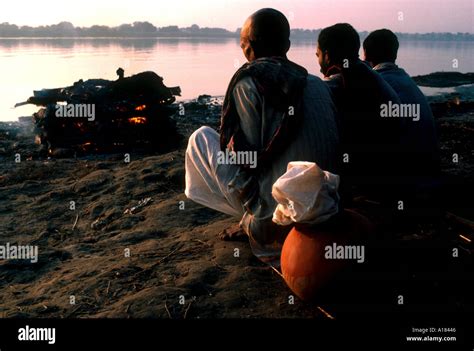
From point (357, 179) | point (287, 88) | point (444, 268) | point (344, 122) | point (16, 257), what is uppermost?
point (287, 88)

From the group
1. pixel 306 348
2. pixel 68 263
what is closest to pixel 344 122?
pixel 306 348

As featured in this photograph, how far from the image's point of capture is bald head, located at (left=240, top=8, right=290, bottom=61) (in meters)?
4.13

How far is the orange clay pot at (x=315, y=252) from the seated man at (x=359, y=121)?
816 mm

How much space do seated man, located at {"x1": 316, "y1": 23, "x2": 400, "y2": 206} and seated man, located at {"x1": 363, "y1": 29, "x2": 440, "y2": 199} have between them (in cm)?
25

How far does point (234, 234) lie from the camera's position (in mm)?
4793

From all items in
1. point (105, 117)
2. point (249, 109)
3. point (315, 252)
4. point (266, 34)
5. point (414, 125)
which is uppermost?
point (266, 34)

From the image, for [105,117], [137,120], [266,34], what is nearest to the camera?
[266,34]

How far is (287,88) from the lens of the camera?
3.93 m

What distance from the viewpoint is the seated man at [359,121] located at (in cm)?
436

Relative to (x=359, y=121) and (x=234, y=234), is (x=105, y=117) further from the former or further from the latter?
(x=359, y=121)

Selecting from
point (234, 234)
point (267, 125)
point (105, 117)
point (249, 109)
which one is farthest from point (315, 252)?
point (105, 117)

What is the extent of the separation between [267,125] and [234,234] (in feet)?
4.19

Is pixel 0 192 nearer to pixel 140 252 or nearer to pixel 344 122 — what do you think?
pixel 140 252

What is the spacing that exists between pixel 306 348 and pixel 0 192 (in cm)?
640
